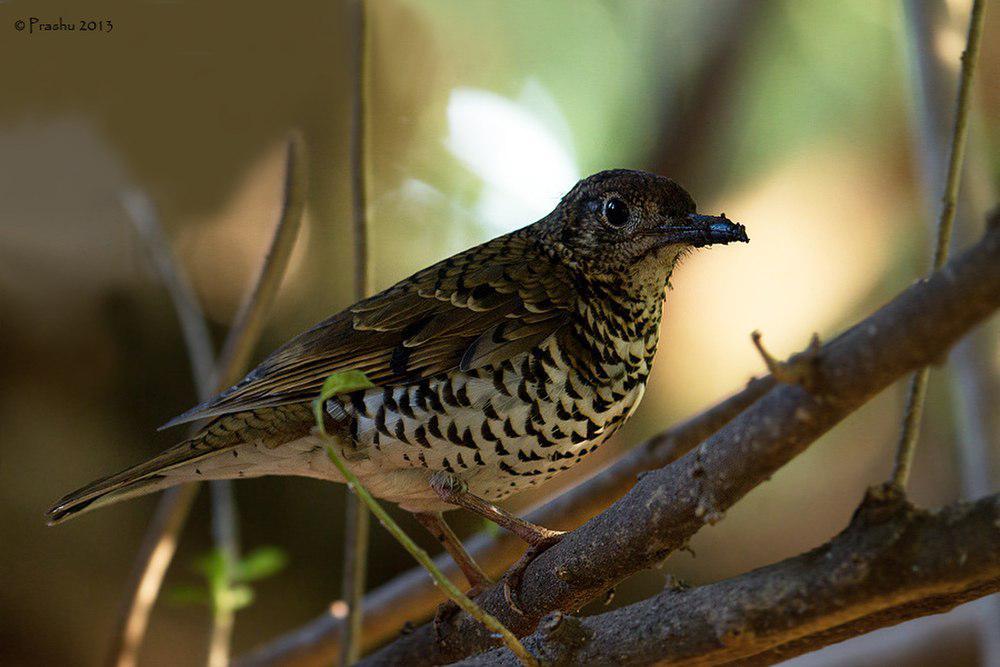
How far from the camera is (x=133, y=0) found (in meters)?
3.17

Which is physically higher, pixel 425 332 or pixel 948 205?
pixel 425 332

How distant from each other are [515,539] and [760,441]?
64.5 inches

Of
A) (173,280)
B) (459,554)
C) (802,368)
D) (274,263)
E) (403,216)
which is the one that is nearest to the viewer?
(802,368)

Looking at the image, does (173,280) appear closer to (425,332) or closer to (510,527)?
(425,332)

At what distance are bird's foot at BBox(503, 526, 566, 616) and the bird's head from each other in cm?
65

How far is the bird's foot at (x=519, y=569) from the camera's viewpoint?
6.28 ft

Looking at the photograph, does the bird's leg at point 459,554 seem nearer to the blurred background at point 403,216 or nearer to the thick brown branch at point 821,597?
the thick brown branch at point 821,597

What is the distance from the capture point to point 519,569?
6.40 feet

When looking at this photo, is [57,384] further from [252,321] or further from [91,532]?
[252,321]

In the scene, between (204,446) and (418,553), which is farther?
(204,446)

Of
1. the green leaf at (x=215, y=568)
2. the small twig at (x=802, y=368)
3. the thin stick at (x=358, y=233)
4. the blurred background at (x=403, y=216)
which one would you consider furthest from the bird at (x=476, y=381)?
the blurred background at (x=403, y=216)

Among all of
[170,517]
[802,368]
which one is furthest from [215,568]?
[802,368]

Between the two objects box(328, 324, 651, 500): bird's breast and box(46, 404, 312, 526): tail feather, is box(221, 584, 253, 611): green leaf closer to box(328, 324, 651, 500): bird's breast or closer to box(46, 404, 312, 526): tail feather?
box(46, 404, 312, 526): tail feather

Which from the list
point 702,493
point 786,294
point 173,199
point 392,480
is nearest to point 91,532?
point 173,199
